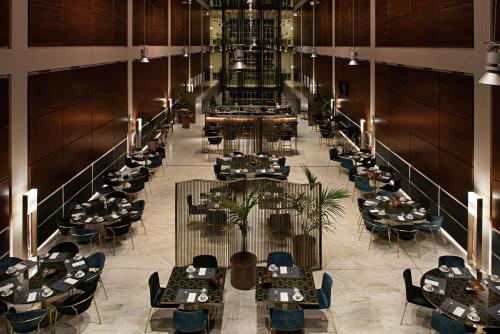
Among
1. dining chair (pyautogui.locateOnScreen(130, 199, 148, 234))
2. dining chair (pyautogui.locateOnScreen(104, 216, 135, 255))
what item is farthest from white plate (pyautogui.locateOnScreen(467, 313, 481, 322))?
dining chair (pyautogui.locateOnScreen(130, 199, 148, 234))

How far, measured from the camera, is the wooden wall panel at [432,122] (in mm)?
9031

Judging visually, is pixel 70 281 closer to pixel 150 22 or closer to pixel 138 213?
pixel 138 213

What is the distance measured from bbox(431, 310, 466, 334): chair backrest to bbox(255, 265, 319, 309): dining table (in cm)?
149

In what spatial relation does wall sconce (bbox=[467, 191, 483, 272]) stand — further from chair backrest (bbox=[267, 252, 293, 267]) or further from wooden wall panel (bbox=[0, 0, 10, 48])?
wooden wall panel (bbox=[0, 0, 10, 48])

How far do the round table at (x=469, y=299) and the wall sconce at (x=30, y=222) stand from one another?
6761mm

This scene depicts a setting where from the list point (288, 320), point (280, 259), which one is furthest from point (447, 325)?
point (280, 259)

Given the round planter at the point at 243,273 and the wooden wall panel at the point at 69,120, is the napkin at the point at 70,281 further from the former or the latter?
the wooden wall panel at the point at 69,120

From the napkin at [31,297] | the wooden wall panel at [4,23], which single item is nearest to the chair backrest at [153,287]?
the napkin at [31,297]

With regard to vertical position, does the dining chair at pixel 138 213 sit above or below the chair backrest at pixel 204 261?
above

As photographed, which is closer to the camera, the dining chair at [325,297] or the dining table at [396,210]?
the dining chair at [325,297]

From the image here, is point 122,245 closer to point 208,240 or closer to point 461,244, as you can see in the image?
point 208,240

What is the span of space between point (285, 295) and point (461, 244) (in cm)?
469

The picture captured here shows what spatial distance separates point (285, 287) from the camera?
6539 mm

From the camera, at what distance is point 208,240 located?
9531mm
